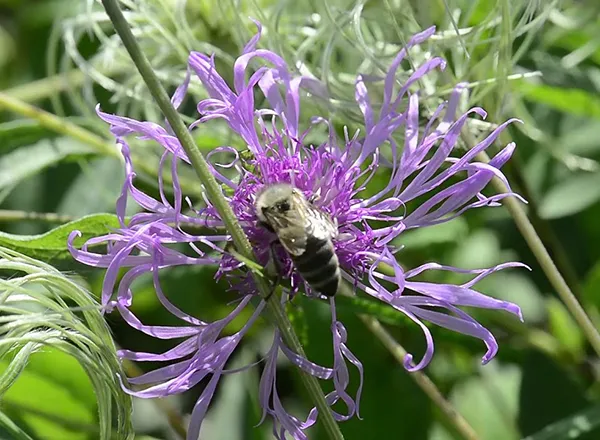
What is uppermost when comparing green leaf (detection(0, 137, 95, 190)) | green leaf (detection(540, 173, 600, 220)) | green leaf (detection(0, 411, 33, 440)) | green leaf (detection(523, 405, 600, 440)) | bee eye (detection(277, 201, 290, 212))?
bee eye (detection(277, 201, 290, 212))

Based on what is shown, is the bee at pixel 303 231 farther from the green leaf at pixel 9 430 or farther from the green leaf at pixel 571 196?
the green leaf at pixel 571 196

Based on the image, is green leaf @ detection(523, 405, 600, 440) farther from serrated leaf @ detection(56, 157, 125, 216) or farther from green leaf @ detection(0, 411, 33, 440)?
serrated leaf @ detection(56, 157, 125, 216)

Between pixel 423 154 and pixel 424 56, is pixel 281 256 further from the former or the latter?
pixel 424 56

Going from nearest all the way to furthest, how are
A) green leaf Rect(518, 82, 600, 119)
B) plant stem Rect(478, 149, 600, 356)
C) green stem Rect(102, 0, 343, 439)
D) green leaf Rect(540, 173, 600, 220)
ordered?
1. green stem Rect(102, 0, 343, 439)
2. plant stem Rect(478, 149, 600, 356)
3. green leaf Rect(518, 82, 600, 119)
4. green leaf Rect(540, 173, 600, 220)

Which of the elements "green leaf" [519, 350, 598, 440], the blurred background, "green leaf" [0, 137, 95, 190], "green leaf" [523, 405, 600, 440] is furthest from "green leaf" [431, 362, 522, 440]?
"green leaf" [0, 137, 95, 190]

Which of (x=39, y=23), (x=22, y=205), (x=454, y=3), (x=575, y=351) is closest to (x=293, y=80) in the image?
(x=454, y=3)

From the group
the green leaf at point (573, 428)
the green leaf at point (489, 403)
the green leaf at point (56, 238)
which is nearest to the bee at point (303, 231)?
the green leaf at point (56, 238)
